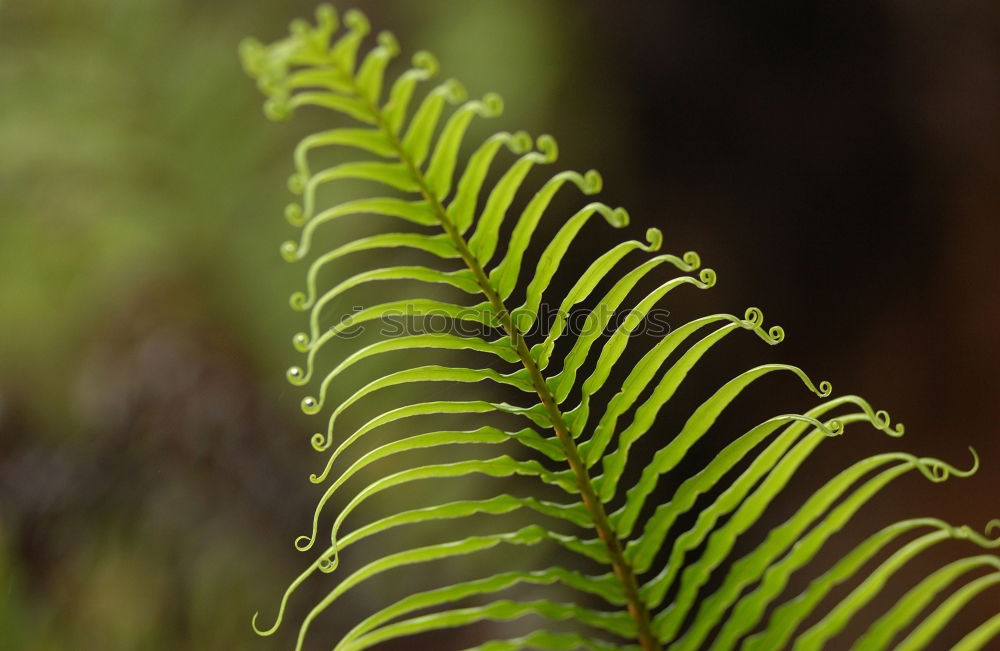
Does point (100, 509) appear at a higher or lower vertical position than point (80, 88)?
lower

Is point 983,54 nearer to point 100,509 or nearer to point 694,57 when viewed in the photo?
point 694,57

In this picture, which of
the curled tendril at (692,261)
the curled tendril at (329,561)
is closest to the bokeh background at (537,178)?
the curled tendril at (329,561)

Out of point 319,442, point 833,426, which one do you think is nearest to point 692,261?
point 833,426

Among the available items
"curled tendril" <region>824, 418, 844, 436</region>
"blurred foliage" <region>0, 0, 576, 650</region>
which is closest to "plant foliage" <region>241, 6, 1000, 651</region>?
"curled tendril" <region>824, 418, 844, 436</region>

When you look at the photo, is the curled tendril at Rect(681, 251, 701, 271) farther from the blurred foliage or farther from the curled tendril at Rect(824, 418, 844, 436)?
the blurred foliage

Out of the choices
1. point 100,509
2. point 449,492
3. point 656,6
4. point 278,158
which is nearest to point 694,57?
point 656,6

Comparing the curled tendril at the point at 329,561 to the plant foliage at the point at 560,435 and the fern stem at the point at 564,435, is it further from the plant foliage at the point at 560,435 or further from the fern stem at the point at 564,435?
the fern stem at the point at 564,435

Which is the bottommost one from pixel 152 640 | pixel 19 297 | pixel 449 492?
pixel 152 640
